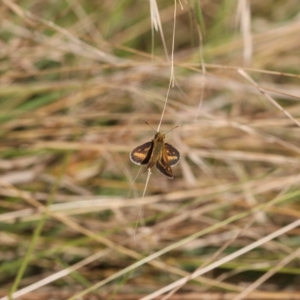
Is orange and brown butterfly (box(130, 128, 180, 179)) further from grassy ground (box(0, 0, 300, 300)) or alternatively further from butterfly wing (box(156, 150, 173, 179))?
grassy ground (box(0, 0, 300, 300))

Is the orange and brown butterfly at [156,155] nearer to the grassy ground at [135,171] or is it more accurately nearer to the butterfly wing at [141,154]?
the butterfly wing at [141,154]

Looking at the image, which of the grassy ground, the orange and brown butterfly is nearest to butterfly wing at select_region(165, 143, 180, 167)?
the orange and brown butterfly

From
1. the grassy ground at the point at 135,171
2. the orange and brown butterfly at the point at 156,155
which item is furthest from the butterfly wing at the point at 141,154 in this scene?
the grassy ground at the point at 135,171

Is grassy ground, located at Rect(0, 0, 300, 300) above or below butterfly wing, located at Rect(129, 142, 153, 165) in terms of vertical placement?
above

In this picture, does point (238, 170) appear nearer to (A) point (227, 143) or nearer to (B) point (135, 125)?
(A) point (227, 143)

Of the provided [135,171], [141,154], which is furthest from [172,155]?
[135,171]

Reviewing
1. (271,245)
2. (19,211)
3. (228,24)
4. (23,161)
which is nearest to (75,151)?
(23,161)

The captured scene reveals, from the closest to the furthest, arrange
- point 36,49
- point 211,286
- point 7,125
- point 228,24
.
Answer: point 211,286
point 7,125
point 36,49
point 228,24

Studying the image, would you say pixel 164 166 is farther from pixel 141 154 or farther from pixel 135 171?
pixel 135 171

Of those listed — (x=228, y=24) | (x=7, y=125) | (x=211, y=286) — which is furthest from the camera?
(x=228, y=24)
